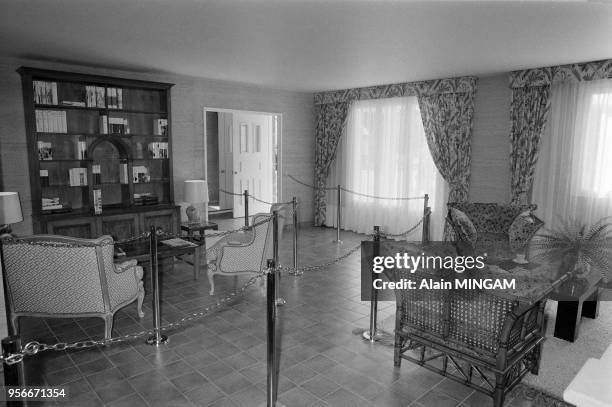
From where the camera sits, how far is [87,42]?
4.42 m

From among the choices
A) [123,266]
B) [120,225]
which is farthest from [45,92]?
[123,266]

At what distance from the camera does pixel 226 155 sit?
27.9 ft

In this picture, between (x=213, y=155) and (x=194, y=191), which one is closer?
(x=194, y=191)

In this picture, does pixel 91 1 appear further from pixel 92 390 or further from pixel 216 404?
pixel 216 404

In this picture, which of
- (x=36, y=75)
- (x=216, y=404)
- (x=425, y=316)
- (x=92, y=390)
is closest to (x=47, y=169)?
(x=36, y=75)

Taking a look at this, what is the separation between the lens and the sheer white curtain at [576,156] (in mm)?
5223

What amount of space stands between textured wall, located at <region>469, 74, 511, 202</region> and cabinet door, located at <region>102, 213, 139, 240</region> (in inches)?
192

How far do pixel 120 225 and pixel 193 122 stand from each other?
2.03 m

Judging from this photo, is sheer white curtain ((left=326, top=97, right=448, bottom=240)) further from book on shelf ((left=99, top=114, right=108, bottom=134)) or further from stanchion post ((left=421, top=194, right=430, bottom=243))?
book on shelf ((left=99, top=114, right=108, bottom=134))

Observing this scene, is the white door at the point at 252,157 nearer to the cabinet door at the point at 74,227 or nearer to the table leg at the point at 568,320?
the cabinet door at the point at 74,227

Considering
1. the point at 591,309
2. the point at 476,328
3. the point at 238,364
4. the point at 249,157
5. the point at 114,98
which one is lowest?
the point at 238,364

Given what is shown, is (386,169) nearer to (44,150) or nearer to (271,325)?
(44,150)

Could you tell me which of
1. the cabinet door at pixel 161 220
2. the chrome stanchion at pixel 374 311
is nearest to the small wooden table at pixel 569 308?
the chrome stanchion at pixel 374 311

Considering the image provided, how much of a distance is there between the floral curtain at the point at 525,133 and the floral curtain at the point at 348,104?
2.20ft
